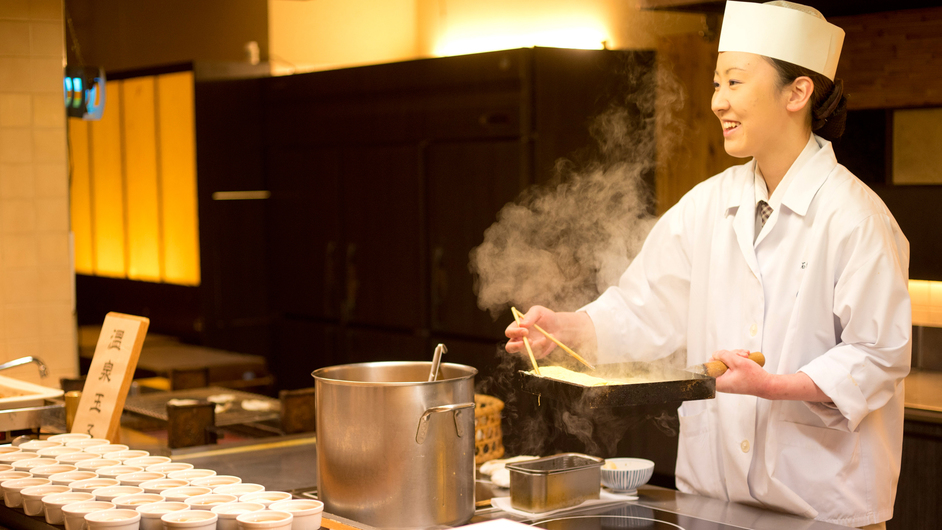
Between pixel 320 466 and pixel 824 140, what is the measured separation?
1.32m

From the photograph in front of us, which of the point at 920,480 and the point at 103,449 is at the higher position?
the point at 103,449

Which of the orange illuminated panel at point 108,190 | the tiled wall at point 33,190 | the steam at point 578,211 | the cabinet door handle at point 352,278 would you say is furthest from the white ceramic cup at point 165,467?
the orange illuminated panel at point 108,190

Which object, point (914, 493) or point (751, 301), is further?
point (914, 493)

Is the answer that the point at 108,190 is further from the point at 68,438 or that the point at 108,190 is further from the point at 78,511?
the point at 78,511

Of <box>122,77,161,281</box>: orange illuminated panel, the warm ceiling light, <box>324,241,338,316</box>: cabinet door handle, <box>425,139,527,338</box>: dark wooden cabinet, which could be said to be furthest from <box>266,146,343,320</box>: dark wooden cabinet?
the warm ceiling light

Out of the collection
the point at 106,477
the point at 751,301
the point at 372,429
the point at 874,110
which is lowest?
the point at 106,477

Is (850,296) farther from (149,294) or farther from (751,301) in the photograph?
(149,294)

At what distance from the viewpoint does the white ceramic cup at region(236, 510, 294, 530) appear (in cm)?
151

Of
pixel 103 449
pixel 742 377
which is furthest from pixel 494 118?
pixel 742 377

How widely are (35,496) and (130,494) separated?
0.63ft

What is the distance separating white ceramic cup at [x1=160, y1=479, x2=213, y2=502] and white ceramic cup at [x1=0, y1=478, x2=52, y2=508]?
301 millimetres

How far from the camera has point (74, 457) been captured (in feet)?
6.56

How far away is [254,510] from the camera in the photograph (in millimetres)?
1592

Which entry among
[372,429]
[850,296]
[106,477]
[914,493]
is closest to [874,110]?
[914,493]
